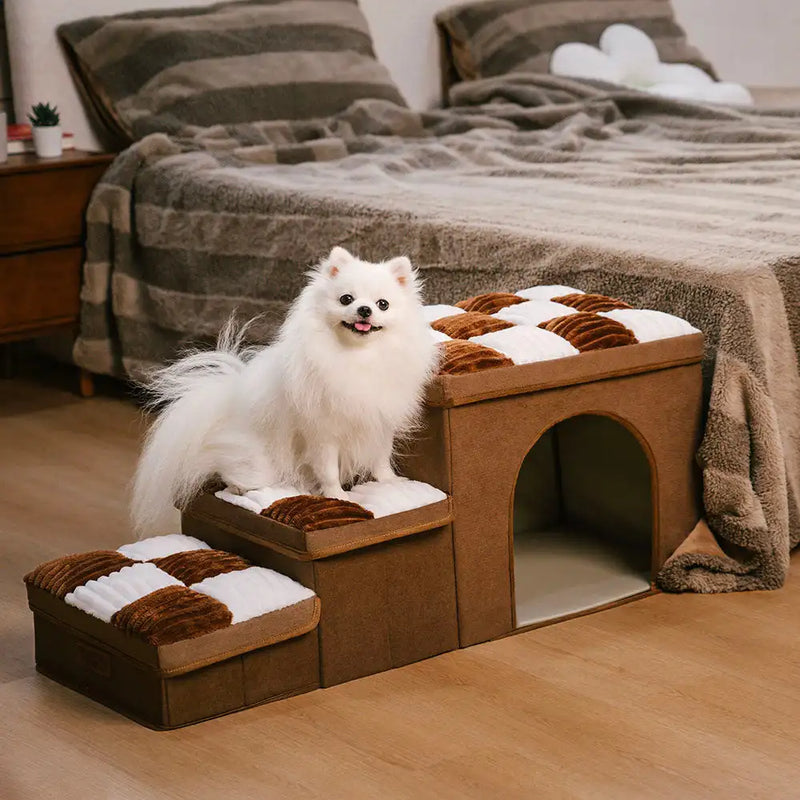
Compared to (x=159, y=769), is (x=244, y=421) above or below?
above

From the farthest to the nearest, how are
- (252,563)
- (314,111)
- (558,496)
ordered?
(314,111)
(558,496)
(252,563)

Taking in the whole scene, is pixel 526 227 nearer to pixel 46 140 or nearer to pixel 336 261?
pixel 336 261

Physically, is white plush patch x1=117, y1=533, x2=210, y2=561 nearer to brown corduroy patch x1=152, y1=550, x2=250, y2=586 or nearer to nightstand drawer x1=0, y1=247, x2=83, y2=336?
brown corduroy patch x1=152, y1=550, x2=250, y2=586

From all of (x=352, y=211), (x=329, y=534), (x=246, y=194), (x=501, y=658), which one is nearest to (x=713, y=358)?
(x=501, y=658)

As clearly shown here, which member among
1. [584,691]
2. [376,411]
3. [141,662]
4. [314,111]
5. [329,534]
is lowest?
[584,691]

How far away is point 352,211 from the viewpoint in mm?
2943

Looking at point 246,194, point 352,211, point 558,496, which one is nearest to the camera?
point 558,496

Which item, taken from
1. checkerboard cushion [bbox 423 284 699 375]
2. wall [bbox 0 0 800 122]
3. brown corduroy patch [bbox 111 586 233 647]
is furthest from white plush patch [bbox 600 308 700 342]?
wall [bbox 0 0 800 122]

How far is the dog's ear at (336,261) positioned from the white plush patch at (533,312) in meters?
A: 0.38

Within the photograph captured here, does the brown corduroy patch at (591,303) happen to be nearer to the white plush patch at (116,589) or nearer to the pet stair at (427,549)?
the pet stair at (427,549)

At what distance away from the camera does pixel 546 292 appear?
2408mm

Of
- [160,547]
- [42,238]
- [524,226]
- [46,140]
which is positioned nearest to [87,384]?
[42,238]

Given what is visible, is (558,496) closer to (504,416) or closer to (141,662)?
(504,416)

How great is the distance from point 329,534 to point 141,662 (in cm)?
30
